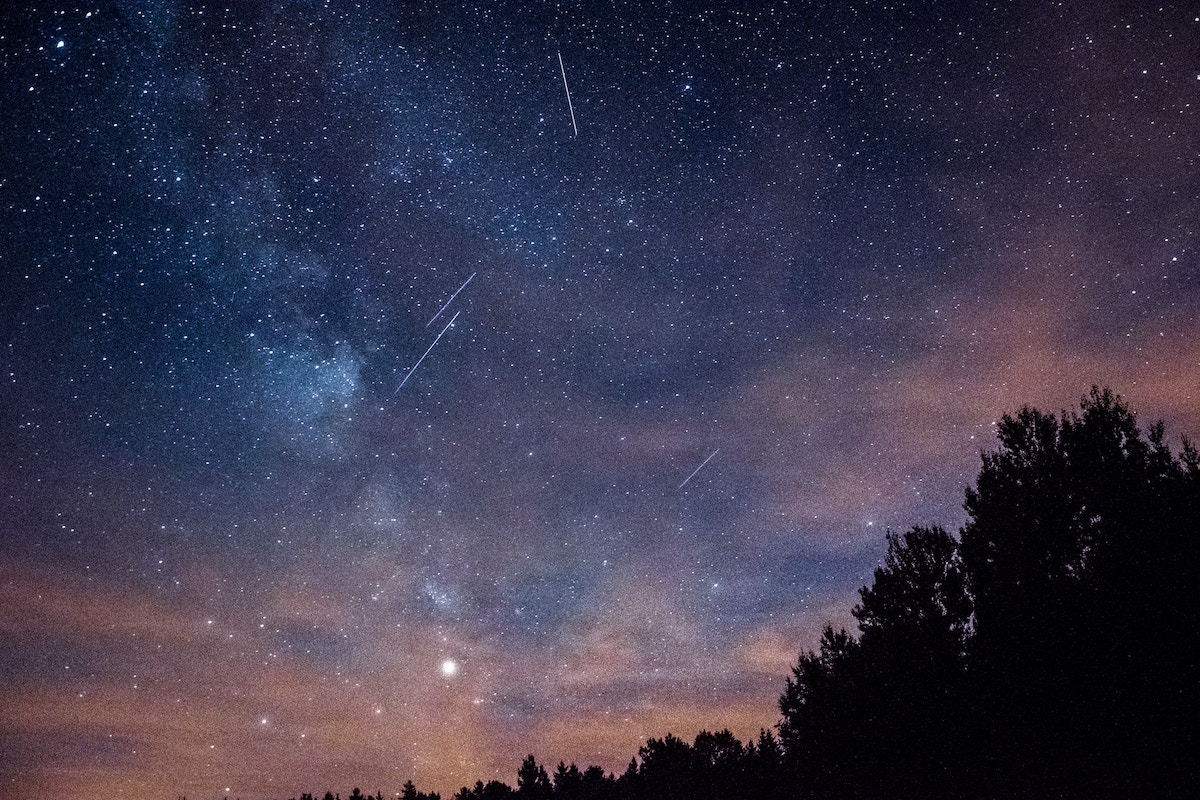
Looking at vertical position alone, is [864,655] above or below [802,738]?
above

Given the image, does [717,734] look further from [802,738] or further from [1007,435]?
[1007,435]

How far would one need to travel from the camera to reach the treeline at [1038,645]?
15.4m

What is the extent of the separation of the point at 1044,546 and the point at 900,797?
1025cm

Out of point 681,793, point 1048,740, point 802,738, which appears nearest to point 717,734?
point 681,793

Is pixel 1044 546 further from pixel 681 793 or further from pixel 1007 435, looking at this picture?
pixel 681 793

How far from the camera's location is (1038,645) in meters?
18.0

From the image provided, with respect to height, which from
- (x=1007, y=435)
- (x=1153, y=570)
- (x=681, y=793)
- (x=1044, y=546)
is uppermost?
(x=1007, y=435)

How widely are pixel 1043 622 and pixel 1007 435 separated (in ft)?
21.7

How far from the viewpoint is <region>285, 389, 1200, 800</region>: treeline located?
50.5ft

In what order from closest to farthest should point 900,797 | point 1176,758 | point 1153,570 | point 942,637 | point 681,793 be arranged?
point 1176,758 < point 1153,570 < point 900,797 < point 942,637 < point 681,793

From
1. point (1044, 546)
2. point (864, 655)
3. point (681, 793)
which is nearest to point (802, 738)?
point (864, 655)

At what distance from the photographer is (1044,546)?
19.0 m

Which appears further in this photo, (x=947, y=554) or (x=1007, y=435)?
(x=947, y=554)

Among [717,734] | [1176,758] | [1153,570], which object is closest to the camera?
[1176,758]
